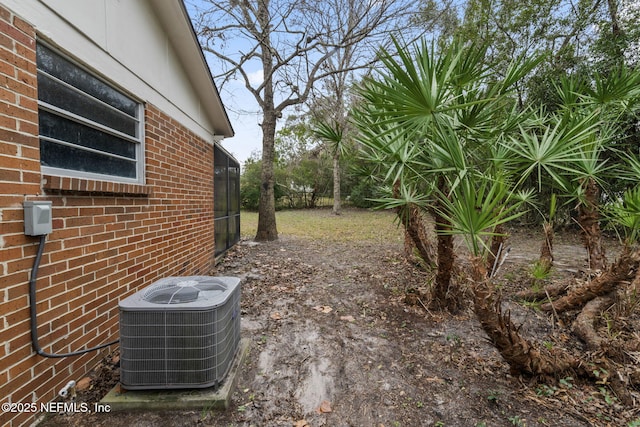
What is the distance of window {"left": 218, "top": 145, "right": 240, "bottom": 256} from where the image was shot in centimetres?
635

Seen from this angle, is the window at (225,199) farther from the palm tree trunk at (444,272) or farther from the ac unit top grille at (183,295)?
the palm tree trunk at (444,272)

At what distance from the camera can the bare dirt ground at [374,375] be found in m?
2.09

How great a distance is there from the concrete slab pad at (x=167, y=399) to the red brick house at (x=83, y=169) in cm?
41

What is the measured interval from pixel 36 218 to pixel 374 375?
2.81 m

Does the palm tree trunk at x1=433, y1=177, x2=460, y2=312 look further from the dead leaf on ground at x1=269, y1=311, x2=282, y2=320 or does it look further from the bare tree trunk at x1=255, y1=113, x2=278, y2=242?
the bare tree trunk at x1=255, y1=113, x2=278, y2=242

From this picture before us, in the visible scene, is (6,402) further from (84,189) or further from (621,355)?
(621,355)

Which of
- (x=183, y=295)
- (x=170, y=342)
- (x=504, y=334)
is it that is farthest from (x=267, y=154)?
(x=504, y=334)

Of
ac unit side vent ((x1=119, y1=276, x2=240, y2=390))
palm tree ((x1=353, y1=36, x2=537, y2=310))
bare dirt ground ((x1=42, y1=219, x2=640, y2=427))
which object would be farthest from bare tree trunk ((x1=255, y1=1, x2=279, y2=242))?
ac unit side vent ((x1=119, y1=276, x2=240, y2=390))

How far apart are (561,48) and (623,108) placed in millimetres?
7649

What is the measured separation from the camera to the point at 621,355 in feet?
8.61

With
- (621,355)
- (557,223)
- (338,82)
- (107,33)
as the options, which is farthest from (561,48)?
(107,33)

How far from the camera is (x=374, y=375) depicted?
102 inches

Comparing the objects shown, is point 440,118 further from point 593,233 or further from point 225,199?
point 225,199

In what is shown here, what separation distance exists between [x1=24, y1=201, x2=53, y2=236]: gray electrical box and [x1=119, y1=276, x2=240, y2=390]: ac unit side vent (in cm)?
69
